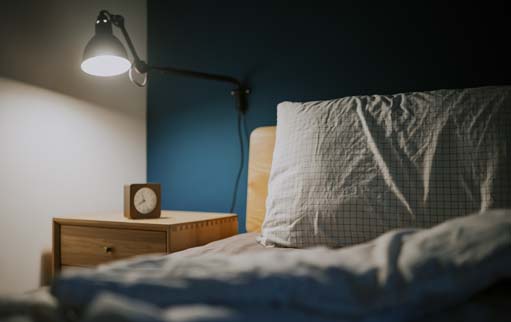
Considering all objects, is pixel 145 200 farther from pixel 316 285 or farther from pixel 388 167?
pixel 316 285

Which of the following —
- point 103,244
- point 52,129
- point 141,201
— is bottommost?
point 103,244

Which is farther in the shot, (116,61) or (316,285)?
(116,61)

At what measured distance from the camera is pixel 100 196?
6.38ft

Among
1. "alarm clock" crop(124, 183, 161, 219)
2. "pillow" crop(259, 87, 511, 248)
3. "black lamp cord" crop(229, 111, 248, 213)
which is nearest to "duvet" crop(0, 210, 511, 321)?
"pillow" crop(259, 87, 511, 248)

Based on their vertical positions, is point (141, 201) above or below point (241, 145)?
below

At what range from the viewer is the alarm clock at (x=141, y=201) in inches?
60.9

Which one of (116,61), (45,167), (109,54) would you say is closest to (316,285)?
(109,54)

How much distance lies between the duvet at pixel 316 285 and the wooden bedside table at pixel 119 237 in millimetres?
845

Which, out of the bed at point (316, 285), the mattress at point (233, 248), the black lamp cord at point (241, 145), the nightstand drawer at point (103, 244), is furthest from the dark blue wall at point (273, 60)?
the bed at point (316, 285)

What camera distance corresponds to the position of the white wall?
1554 millimetres

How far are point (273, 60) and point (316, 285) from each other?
1.45 m

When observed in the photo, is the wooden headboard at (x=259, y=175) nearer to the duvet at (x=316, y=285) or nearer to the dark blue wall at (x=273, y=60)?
the dark blue wall at (x=273, y=60)

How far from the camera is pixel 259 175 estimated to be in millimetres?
1636

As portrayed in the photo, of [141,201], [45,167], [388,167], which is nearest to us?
[388,167]
